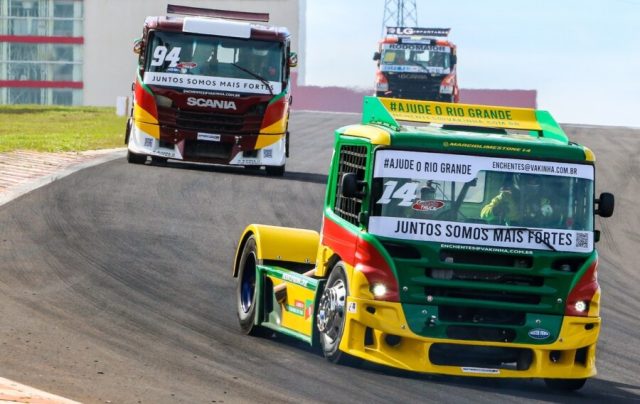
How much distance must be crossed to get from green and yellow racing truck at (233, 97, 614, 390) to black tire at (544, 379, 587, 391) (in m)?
0.01

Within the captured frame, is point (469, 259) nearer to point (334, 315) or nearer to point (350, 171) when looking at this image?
point (334, 315)

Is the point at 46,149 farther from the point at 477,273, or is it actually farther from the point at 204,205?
the point at 477,273

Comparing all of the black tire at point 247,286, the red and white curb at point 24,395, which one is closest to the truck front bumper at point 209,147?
the black tire at point 247,286

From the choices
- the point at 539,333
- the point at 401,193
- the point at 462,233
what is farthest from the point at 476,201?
the point at 539,333

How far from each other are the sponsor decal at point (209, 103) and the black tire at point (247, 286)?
429 inches

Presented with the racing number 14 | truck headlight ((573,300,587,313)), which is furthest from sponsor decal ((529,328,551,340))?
the racing number 14

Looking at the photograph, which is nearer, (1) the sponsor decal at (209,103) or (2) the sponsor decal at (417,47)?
(1) the sponsor decal at (209,103)

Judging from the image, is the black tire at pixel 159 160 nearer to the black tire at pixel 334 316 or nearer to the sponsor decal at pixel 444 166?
the black tire at pixel 334 316

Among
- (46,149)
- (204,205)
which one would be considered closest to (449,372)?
(204,205)

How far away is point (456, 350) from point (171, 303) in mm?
3674

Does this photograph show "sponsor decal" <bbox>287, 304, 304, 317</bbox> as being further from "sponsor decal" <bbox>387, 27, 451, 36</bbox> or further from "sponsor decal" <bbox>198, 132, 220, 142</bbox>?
"sponsor decal" <bbox>387, 27, 451, 36</bbox>

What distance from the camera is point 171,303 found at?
12.6 metres

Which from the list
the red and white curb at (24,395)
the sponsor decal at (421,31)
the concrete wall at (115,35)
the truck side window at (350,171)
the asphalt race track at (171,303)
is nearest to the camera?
the red and white curb at (24,395)

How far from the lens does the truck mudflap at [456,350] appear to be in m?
9.74
